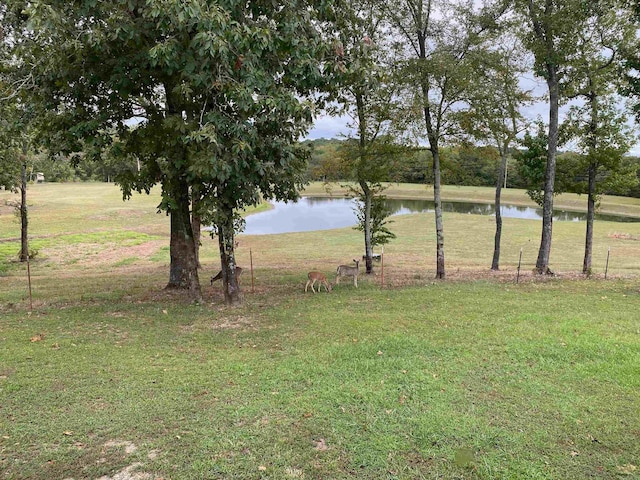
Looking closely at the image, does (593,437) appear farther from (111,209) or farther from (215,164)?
(111,209)

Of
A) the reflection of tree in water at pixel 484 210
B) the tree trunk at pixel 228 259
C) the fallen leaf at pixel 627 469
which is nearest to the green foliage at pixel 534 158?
the tree trunk at pixel 228 259

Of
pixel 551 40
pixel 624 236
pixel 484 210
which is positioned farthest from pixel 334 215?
pixel 551 40

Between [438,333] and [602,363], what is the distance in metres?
2.72

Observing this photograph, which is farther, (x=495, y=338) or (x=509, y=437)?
(x=495, y=338)

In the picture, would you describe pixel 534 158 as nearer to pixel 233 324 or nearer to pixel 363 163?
pixel 363 163

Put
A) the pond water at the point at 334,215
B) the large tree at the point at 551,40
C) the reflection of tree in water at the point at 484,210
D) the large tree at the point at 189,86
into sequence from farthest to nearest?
the reflection of tree in water at the point at 484,210
the pond water at the point at 334,215
the large tree at the point at 551,40
the large tree at the point at 189,86

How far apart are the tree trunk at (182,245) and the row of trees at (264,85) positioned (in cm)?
5

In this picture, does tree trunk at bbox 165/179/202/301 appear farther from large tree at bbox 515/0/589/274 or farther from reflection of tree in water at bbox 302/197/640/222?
reflection of tree in water at bbox 302/197/640/222

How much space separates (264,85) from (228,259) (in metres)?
4.32

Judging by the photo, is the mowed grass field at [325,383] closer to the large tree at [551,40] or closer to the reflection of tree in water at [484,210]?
the large tree at [551,40]

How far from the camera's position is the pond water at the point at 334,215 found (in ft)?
154

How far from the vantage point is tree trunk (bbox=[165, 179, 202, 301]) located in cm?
1115

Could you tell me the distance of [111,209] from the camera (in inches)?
1914

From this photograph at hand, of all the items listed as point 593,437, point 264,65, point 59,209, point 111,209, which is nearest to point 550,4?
point 264,65
